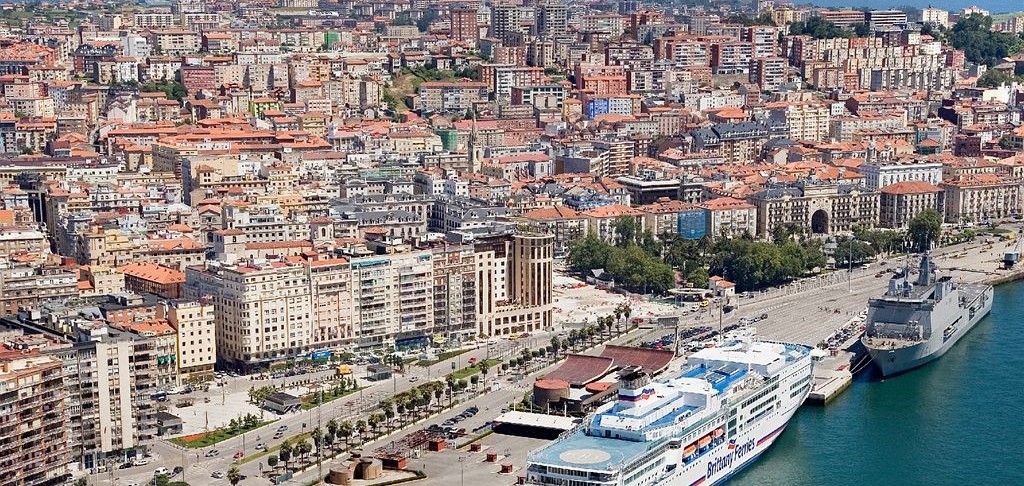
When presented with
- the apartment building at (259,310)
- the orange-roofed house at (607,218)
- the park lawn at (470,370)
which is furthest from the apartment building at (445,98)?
the park lawn at (470,370)

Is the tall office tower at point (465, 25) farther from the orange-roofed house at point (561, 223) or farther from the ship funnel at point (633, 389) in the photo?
the ship funnel at point (633, 389)

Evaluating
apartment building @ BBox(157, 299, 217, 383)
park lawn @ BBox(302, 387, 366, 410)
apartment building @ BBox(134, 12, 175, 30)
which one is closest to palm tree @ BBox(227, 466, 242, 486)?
park lawn @ BBox(302, 387, 366, 410)

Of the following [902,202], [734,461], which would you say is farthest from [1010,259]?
[734,461]

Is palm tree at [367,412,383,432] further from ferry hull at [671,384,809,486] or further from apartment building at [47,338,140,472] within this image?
ferry hull at [671,384,809,486]

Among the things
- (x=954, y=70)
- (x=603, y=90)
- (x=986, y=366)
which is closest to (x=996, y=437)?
(x=986, y=366)

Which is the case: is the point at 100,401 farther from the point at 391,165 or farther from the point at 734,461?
the point at 391,165

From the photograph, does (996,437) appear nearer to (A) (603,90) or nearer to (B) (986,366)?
(B) (986,366)
